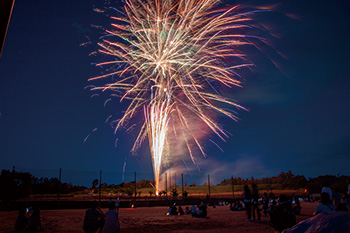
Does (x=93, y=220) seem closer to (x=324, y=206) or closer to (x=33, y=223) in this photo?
(x=33, y=223)

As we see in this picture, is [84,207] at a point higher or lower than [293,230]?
lower

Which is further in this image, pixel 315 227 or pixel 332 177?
pixel 332 177

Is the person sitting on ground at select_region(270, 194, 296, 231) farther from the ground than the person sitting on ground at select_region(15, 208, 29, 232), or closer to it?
farther from the ground

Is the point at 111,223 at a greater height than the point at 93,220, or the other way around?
the point at 93,220

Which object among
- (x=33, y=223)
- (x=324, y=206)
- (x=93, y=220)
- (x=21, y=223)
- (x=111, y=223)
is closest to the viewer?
(x=324, y=206)

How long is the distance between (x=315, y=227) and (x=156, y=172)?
24587 millimetres

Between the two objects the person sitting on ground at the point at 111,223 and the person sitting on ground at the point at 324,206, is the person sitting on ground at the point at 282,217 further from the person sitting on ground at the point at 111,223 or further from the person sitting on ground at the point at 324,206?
the person sitting on ground at the point at 111,223

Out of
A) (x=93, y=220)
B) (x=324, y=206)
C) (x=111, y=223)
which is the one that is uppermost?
(x=324, y=206)

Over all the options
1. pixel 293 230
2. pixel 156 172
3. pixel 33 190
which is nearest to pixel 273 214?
pixel 293 230

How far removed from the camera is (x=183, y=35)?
2103 centimetres

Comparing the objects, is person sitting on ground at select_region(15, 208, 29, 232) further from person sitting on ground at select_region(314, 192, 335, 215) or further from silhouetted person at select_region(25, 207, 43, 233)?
person sitting on ground at select_region(314, 192, 335, 215)

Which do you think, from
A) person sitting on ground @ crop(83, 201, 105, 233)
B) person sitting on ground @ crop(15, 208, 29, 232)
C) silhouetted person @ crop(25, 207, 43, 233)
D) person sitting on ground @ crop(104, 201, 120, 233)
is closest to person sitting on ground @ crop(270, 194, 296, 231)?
person sitting on ground @ crop(104, 201, 120, 233)

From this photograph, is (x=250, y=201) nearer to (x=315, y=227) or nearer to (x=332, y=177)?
(x=315, y=227)

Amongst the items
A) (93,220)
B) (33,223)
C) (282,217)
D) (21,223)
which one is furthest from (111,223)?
(21,223)
